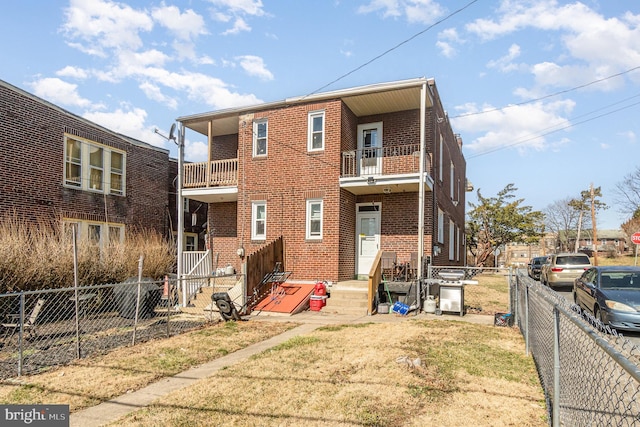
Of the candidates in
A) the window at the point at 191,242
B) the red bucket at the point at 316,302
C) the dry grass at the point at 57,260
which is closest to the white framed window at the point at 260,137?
the dry grass at the point at 57,260

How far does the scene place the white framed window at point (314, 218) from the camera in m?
14.9

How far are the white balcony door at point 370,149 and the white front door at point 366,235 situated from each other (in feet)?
4.78

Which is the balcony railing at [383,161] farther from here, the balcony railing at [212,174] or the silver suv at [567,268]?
the silver suv at [567,268]

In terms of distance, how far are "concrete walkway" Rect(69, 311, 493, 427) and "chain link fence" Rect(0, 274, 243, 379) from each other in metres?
1.96

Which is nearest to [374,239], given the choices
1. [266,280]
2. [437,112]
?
[266,280]

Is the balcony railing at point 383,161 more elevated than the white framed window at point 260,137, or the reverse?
the white framed window at point 260,137

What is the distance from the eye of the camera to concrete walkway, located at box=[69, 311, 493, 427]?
468cm

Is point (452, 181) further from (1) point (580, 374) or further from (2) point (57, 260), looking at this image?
(1) point (580, 374)

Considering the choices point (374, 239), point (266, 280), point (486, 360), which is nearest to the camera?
point (486, 360)

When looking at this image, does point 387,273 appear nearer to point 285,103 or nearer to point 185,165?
point 285,103

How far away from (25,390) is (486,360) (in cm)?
630

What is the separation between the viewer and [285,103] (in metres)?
15.6

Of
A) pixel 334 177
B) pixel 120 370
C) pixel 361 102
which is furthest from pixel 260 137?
pixel 120 370

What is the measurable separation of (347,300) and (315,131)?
19.6 ft
